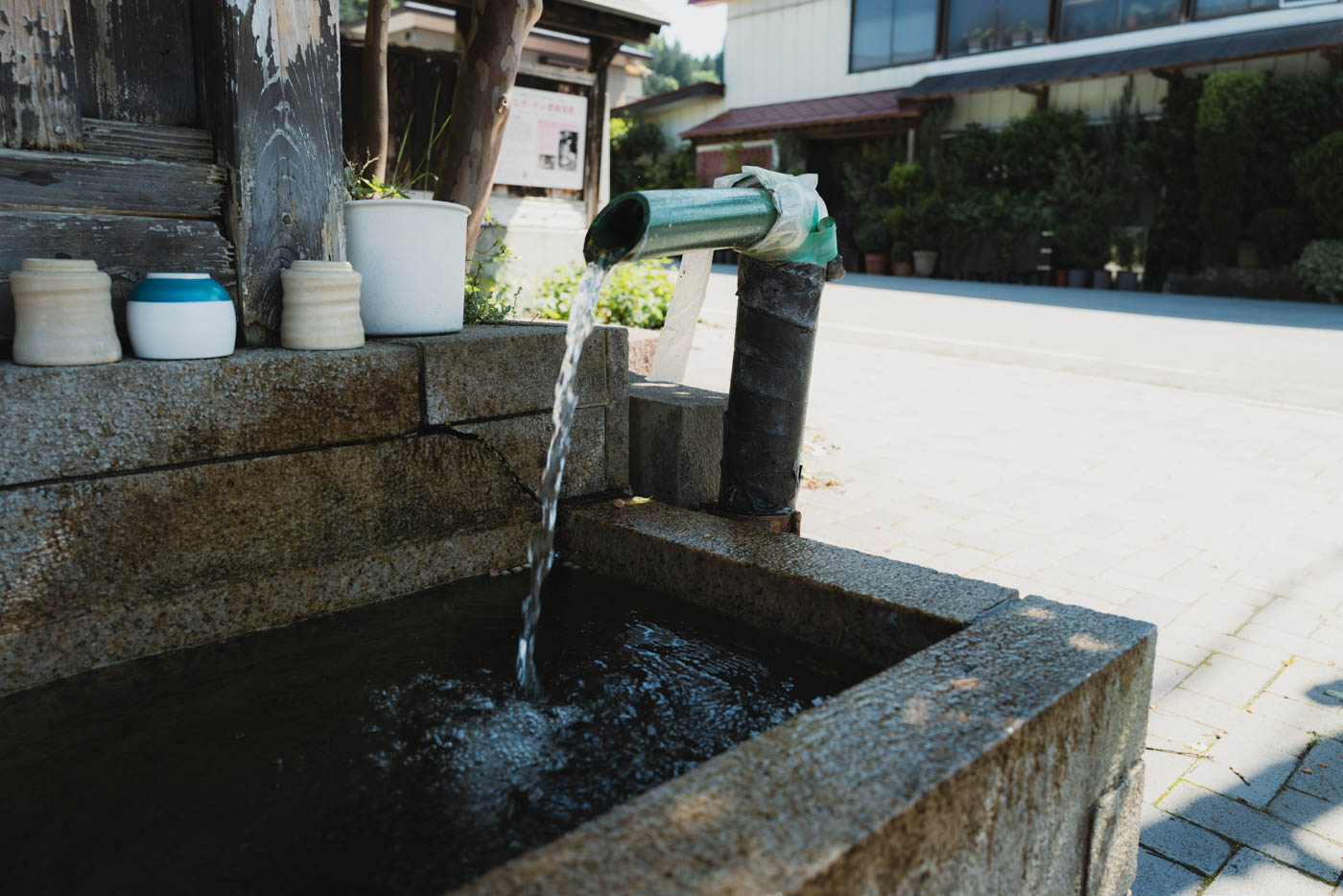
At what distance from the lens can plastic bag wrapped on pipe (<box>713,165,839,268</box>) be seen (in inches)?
101

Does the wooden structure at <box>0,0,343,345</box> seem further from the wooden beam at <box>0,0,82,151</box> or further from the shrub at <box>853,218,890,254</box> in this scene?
the shrub at <box>853,218,890,254</box>

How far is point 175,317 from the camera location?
2.33 m

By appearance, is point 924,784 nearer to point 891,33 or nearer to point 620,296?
point 620,296

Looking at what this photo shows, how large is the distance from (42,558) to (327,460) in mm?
654

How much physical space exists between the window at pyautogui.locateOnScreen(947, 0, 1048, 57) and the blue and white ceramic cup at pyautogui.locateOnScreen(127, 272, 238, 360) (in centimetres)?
2261

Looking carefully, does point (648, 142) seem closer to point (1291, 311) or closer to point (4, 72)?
point (1291, 311)

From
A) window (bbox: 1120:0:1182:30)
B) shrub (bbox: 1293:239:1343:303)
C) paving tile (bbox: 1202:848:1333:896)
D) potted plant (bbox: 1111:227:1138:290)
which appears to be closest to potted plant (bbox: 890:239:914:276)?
potted plant (bbox: 1111:227:1138:290)

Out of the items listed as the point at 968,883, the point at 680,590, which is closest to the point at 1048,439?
the point at 680,590

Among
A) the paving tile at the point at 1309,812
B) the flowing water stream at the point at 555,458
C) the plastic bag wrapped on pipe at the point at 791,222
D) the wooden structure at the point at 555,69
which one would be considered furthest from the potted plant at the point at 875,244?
the paving tile at the point at 1309,812

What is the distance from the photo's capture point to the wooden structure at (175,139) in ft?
7.80

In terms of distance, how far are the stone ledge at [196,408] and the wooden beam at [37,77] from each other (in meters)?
0.60

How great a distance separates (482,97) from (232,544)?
2332 mm

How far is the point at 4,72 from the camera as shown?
2.33 m

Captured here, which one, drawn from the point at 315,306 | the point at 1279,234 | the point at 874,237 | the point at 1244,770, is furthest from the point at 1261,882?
the point at 874,237
